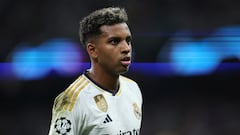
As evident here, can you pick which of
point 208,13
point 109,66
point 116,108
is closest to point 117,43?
point 109,66

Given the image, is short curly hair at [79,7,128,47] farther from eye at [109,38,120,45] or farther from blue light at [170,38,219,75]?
blue light at [170,38,219,75]

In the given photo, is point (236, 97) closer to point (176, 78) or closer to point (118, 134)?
point (176, 78)

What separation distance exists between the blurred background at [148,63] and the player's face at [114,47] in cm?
227

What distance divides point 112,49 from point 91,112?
1.01 ft

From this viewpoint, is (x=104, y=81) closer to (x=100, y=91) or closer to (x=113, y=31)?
(x=100, y=91)

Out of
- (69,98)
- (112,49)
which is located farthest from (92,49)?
(69,98)

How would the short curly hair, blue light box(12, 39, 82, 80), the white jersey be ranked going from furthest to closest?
1. blue light box(12, 39, 82, 80)
2. the short curly hair
3. the white jersey

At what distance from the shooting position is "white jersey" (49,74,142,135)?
95.0 inches

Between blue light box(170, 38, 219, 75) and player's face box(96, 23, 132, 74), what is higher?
blue light box(170, 38, 219, 75)

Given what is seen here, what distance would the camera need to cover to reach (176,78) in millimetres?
4984

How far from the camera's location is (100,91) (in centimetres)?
259

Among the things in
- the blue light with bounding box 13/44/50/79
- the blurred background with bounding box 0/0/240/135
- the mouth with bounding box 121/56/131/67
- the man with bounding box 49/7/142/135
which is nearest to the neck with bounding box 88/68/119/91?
the man with bounding box 49/7/142/135

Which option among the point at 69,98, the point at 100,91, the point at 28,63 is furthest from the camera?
the point at 28,63

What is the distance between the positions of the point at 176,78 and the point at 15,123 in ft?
5.07
